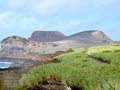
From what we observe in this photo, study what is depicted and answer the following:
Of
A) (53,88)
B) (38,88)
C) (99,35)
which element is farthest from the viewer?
(99,35)

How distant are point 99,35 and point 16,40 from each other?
4775 inches

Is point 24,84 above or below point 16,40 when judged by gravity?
below

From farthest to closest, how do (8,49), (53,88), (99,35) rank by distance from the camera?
(99,35), (8,49), (53,88)

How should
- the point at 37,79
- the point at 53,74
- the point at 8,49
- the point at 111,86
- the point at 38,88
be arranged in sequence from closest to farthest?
the point at 111,86 → the point at 38,88 → the point at 37,79 → the point at 53,74 → the point at 8,49

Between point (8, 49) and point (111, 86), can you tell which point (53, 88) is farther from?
point (8, 49)

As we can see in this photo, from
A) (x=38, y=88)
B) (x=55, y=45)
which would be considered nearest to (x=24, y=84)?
(x=38, y=88)

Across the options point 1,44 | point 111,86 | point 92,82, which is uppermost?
point 1,44

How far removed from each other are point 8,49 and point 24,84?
128056 millimetres

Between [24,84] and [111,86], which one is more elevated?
[111,86]

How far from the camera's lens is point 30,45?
132 m

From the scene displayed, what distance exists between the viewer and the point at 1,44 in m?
137

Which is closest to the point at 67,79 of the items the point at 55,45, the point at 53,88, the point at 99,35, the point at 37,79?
the point at 53,88

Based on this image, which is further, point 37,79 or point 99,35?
point 99,35

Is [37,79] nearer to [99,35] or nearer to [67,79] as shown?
[67,79]
